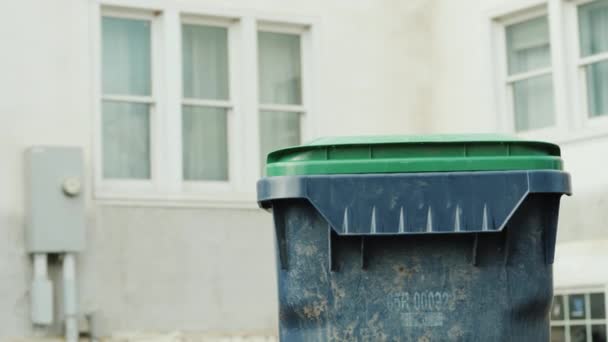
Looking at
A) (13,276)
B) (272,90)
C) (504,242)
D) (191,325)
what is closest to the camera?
(504,242)

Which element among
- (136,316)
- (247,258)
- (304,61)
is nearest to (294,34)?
(304,61)

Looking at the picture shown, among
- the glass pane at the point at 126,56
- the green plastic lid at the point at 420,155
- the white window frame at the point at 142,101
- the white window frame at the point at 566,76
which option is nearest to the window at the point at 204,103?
the white window frame at the point at 142,101

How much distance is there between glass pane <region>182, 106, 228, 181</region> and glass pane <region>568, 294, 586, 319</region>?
3.21 m

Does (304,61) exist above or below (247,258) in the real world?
above

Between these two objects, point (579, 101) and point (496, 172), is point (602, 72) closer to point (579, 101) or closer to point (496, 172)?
point (579, 101)

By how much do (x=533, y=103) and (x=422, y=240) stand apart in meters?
6.54

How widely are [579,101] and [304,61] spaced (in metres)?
2.64

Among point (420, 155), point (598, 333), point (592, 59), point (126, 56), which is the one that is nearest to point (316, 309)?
point (420, 155)

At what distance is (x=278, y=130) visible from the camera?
42.7 ft

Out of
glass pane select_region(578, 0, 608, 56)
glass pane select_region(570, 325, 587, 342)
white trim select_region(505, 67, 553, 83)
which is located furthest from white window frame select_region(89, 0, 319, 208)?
glass pane select_region(570, 325, 587, 342)

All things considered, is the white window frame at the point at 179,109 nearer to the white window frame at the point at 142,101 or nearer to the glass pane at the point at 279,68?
the white window frame at the point at 142,101

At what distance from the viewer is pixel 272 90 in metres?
13.1

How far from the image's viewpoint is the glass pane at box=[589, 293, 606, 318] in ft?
37.8

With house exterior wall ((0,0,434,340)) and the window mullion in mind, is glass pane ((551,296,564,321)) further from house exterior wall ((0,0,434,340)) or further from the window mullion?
the window mullion
